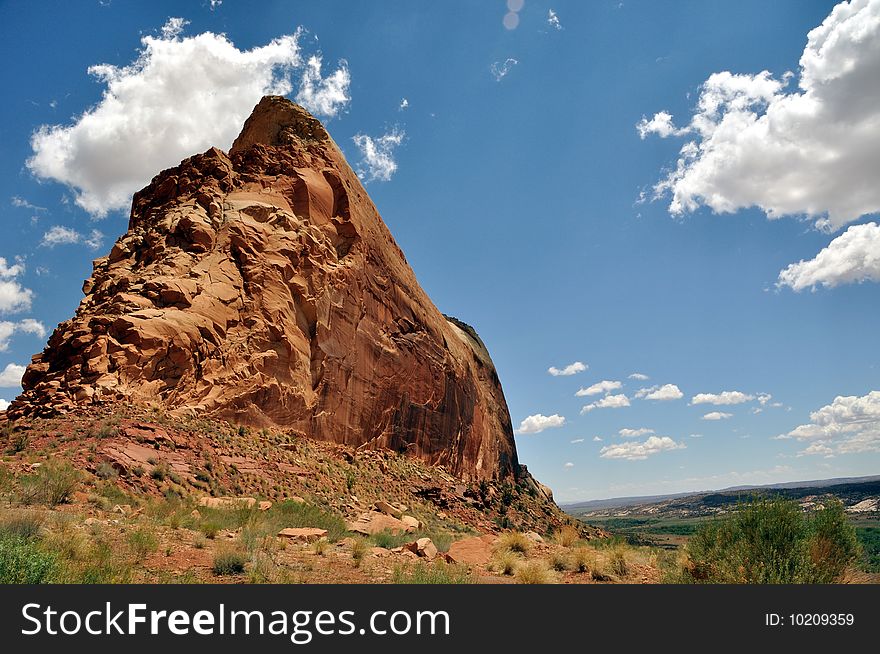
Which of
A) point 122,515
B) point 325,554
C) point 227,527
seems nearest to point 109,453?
point 122,515

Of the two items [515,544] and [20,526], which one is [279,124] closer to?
[515,544]

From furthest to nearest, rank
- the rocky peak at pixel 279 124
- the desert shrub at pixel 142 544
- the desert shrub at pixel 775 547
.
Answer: the rocky peak at pixel 279 124
the desert shrub at pixel 142 544
the desert shrub at pixel 775 547

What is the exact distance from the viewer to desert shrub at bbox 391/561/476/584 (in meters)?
7.56

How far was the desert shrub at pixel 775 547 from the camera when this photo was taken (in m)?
7.34

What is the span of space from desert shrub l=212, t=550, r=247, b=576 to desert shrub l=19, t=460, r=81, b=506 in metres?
6.24

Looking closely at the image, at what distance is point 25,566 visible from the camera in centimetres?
561

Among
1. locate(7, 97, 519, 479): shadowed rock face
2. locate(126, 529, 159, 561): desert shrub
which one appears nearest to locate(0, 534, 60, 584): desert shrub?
locate(126, 529, 159, 561): desert shrub

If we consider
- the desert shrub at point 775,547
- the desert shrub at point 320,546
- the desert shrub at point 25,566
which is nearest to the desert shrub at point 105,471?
the desert shrub at point 320,546

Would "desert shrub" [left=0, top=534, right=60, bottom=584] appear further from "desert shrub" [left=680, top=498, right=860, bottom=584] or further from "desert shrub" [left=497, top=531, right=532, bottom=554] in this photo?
"desert shrub" [left=497, top=531, right=532, bottom=554]

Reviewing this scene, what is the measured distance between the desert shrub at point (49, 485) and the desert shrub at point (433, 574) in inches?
331

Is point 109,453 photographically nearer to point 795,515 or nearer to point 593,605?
point 593,605

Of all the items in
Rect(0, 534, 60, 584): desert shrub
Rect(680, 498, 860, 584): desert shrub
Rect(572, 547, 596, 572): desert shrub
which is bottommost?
Rect(572, 547, 596, 572): desert shrub

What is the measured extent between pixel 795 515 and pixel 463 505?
74.1 ft

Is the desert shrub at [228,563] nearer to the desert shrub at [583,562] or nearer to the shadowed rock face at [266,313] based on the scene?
the desert shrub at [583,562]
